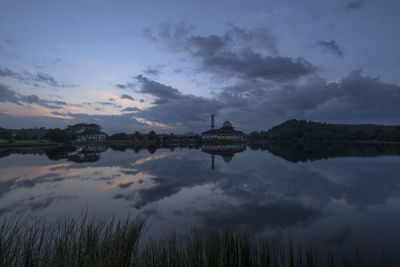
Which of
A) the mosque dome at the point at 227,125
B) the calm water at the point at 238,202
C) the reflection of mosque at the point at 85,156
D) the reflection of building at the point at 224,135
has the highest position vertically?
the mosque dome at the point at 227,125

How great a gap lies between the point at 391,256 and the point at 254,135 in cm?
10120

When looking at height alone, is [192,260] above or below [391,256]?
above

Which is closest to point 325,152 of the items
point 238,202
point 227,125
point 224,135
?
point 238,202

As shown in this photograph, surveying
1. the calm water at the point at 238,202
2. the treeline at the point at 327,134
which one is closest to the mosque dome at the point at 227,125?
the treeline at the point at 327,134

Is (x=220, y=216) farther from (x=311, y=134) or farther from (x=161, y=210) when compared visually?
(x=311, y=134)

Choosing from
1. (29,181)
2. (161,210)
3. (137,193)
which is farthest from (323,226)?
(29,181)

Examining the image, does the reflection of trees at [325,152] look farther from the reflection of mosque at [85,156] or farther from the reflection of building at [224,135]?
the reflection of building at [224,135]

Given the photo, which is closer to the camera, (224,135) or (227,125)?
(224,135)

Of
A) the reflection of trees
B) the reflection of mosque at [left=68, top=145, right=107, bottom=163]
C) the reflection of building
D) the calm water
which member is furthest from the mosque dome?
the calm water

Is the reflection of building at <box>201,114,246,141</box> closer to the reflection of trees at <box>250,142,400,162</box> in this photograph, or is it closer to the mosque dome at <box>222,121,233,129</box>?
the mosque dome at <box>222,121,233,129</box>

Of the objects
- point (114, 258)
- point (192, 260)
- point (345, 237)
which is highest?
point (114, 258)

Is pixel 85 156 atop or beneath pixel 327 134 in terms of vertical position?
beneath

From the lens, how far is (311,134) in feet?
327

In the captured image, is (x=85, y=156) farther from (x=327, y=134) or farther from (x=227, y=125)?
(x=327, y=134)
